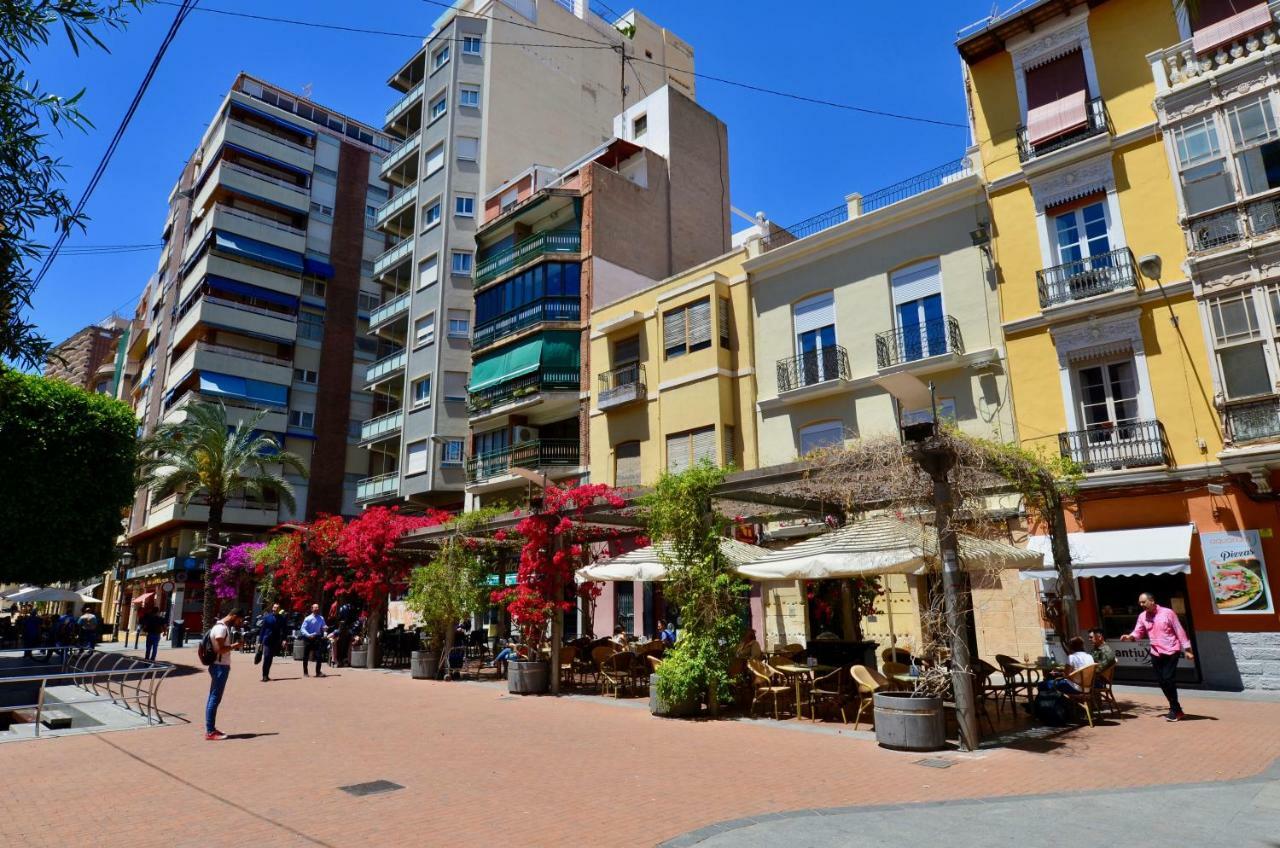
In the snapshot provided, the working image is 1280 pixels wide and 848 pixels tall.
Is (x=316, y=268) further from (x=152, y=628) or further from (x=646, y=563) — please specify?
(x=646, y=563)

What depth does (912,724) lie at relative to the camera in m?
9.39

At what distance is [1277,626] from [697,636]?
11.6 meters

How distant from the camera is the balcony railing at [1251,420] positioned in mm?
15367

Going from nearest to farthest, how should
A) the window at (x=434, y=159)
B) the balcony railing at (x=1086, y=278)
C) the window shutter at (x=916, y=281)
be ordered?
the balcony railing at (x=1086, y=278) < the window shutter at (x=916, y=281) < the window at (x=434, y=159)

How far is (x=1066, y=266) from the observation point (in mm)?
18531

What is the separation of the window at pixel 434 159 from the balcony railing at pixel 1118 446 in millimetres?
31954

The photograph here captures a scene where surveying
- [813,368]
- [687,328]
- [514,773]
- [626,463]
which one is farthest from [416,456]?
[514,773]

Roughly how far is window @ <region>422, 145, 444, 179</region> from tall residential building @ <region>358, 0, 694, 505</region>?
68mm

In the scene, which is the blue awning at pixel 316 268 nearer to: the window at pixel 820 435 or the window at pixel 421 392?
the window at pixel 421 392

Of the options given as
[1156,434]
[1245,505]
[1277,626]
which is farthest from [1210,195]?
[1277,626]

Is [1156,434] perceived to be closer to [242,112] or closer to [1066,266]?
[1066,266]

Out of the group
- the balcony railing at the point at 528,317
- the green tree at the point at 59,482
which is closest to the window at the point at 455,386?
the balcony railing at the point at 528,317

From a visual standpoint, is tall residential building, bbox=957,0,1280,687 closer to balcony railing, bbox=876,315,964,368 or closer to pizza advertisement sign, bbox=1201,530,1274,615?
pizza advertisement sign, bbox=1201,530,1274,615

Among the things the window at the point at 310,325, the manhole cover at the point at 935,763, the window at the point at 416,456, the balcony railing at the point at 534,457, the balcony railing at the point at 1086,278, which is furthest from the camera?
the window at the point at 310,325
